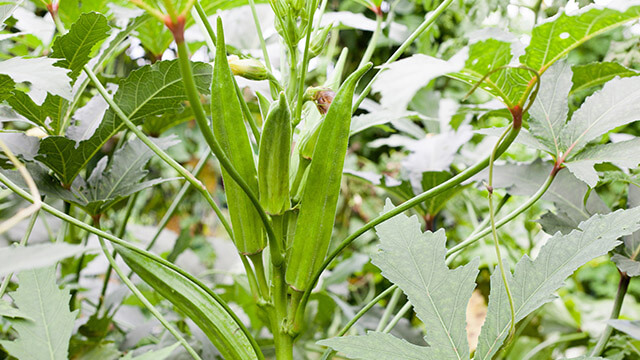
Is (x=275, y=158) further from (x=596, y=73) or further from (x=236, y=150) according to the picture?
(x=596, y=73)

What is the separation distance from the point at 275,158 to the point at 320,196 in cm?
5

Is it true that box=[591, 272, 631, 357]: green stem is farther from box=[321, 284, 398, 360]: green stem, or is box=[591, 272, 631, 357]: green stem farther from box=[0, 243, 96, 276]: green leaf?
box=[0, 243, 96, 276]: green leaf

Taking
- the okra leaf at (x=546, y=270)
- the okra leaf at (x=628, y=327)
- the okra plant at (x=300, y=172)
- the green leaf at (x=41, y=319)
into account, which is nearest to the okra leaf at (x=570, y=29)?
the okra plant at (x=300, y=172)

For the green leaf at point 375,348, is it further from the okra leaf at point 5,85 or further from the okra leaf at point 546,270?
the okra leaf at point 5,85

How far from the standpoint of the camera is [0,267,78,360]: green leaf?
33cm

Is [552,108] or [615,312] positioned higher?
[552,108]

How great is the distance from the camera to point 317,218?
365 mm

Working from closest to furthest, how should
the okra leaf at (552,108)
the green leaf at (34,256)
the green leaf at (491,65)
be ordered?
the green leaf at (34,256) < the green leaf at (491,65) < the okra leaf at (552,108)

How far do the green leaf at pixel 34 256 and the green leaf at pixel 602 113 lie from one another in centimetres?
39

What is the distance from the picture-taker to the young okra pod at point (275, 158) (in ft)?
1.11

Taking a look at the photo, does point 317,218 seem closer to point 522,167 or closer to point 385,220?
point 385,220

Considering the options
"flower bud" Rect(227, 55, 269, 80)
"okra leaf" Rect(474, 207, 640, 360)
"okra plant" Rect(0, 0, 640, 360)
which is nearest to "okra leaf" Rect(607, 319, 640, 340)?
"okra plant" Rect(0, 0, 640, 360)

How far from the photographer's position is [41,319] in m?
0.35

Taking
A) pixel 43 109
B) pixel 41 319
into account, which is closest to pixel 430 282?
pixel 41 319
